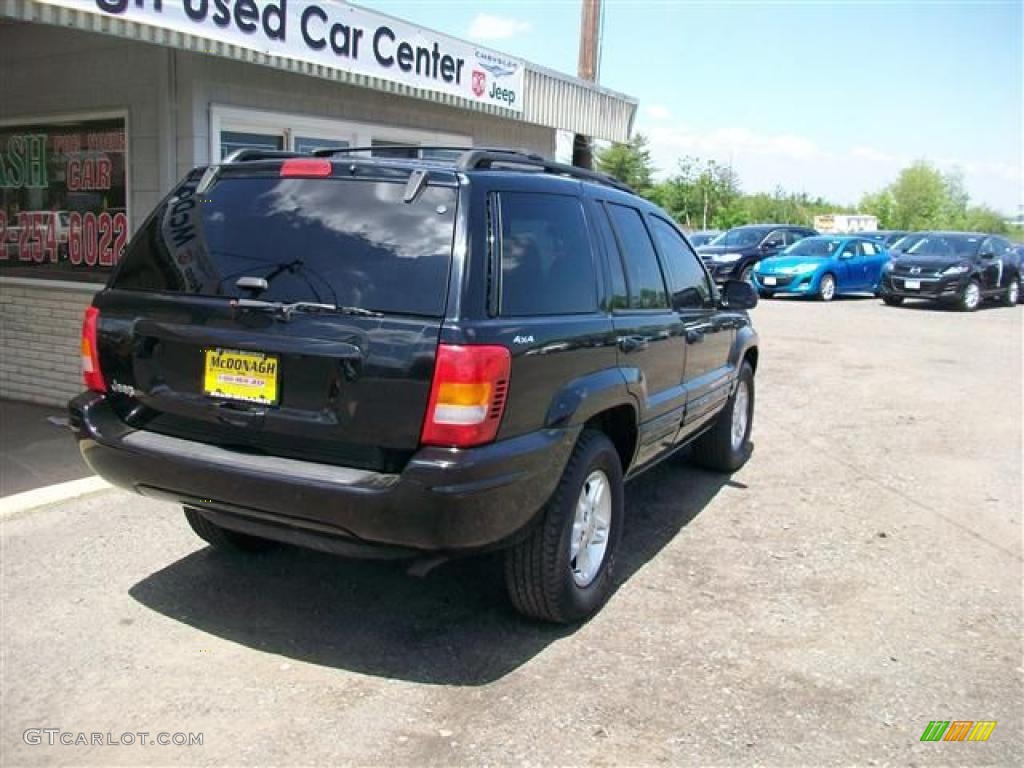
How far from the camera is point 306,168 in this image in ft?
11.8

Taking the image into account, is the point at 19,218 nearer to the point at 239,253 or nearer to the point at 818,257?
the point at 239,253

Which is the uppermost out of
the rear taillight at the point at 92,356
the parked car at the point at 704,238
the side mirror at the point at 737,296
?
the parked car at the point at 704,238

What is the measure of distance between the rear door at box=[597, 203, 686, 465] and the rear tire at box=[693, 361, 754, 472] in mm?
1327

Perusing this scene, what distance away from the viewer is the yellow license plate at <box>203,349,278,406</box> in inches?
132

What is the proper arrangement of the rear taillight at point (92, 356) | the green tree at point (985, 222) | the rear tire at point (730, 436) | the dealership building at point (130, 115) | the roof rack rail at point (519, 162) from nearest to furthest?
the roof rack rail at point (519, 162) < the rear taillight at point (92, 356) < the rear tire at point (730, 436) < the dealership building at point (130, 115) < the green tree at point (985, 222)

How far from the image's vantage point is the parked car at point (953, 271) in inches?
773

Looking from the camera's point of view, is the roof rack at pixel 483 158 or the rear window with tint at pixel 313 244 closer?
the rear window with tint at pixel 313 244

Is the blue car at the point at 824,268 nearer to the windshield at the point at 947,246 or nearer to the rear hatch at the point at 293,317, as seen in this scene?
the windshield at the point at 947,246

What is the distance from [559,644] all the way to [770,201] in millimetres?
64121

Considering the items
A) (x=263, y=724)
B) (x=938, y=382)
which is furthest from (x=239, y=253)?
(x=938, y=382)

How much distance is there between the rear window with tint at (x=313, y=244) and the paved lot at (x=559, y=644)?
4.75ft

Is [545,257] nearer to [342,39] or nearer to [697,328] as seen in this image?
[697,328]

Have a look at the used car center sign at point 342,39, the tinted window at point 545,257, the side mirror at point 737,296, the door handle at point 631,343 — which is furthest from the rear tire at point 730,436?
the used car center sign at point 342,39

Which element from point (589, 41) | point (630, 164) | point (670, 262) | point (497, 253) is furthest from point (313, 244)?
point (630, 164)
